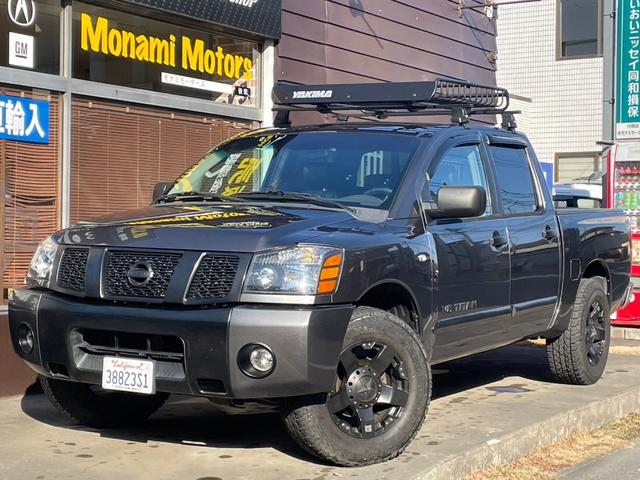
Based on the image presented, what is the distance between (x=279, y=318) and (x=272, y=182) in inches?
62.4

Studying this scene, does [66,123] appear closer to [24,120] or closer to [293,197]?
[24,120]

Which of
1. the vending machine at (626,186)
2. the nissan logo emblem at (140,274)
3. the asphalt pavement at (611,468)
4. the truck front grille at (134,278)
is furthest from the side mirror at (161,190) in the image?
the vending machine at (626,186)

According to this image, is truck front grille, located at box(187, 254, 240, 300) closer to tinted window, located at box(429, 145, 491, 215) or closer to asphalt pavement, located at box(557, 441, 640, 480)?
tinted window, located at box(429, 145, 491, 215)

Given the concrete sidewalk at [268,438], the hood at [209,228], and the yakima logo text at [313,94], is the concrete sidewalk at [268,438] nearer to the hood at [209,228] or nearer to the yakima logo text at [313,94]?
the hood at [209,228]

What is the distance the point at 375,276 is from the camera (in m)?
4.82

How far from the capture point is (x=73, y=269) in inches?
192

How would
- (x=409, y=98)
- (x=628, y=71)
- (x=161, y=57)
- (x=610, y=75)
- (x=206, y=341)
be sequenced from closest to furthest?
(x=206, y=341) → (x=409, y=98) → (x=161, y=57) → (x=628, y=71) → (x=610, y=75)

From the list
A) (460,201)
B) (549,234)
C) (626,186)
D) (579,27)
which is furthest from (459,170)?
(579,27)

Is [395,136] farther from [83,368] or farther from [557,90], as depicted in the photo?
[557,90]

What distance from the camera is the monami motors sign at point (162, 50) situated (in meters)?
8.02

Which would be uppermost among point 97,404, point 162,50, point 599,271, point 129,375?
point 162,50

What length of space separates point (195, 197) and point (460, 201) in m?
1.57

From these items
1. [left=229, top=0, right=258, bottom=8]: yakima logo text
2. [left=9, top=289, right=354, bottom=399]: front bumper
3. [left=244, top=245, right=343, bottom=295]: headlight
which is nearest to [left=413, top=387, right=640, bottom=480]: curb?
[left=9, top=289, right=354, bottom=399]: front bumper

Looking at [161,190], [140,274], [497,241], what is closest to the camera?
[140,274]
